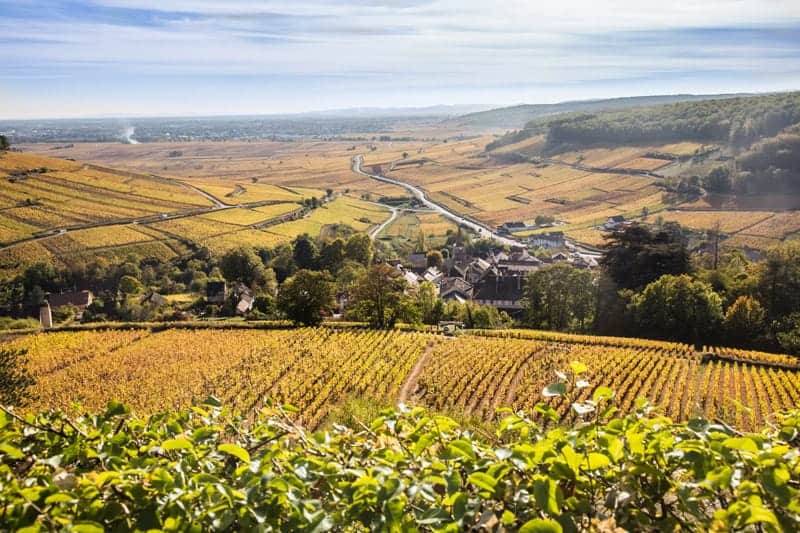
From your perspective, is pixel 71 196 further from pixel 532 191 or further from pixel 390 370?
pixel 532 191

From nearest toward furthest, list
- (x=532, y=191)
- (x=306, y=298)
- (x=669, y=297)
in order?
1. (x=669, y=297)
2. (x=306, y=298)
3. (x=532, y=191)

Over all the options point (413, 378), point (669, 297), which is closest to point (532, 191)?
point (669, 297)

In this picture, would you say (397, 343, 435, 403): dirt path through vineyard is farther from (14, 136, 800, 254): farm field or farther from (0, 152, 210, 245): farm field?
(0, 152, 210, 245): farm field

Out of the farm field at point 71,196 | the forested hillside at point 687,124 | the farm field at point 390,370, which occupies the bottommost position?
the farm field at point 390,370

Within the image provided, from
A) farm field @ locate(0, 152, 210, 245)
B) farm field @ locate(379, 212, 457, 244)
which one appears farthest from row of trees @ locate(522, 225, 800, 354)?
farm field @ locate(0, 152, 210, 245)

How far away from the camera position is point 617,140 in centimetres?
15025

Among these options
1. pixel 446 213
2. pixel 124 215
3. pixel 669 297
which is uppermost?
pixel 669 297

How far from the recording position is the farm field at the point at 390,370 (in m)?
23.0

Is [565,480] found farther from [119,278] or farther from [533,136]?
[533,136]

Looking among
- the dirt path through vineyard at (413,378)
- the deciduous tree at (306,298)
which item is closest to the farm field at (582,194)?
the deciduous tree at (306,298)

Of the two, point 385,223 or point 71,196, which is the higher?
point 71,196

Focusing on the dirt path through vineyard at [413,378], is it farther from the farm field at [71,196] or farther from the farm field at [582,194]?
the farm field at [71,196]

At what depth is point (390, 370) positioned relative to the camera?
2633 centimetres

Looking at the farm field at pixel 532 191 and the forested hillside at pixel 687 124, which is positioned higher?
the forested hillside at pixel 687 124
